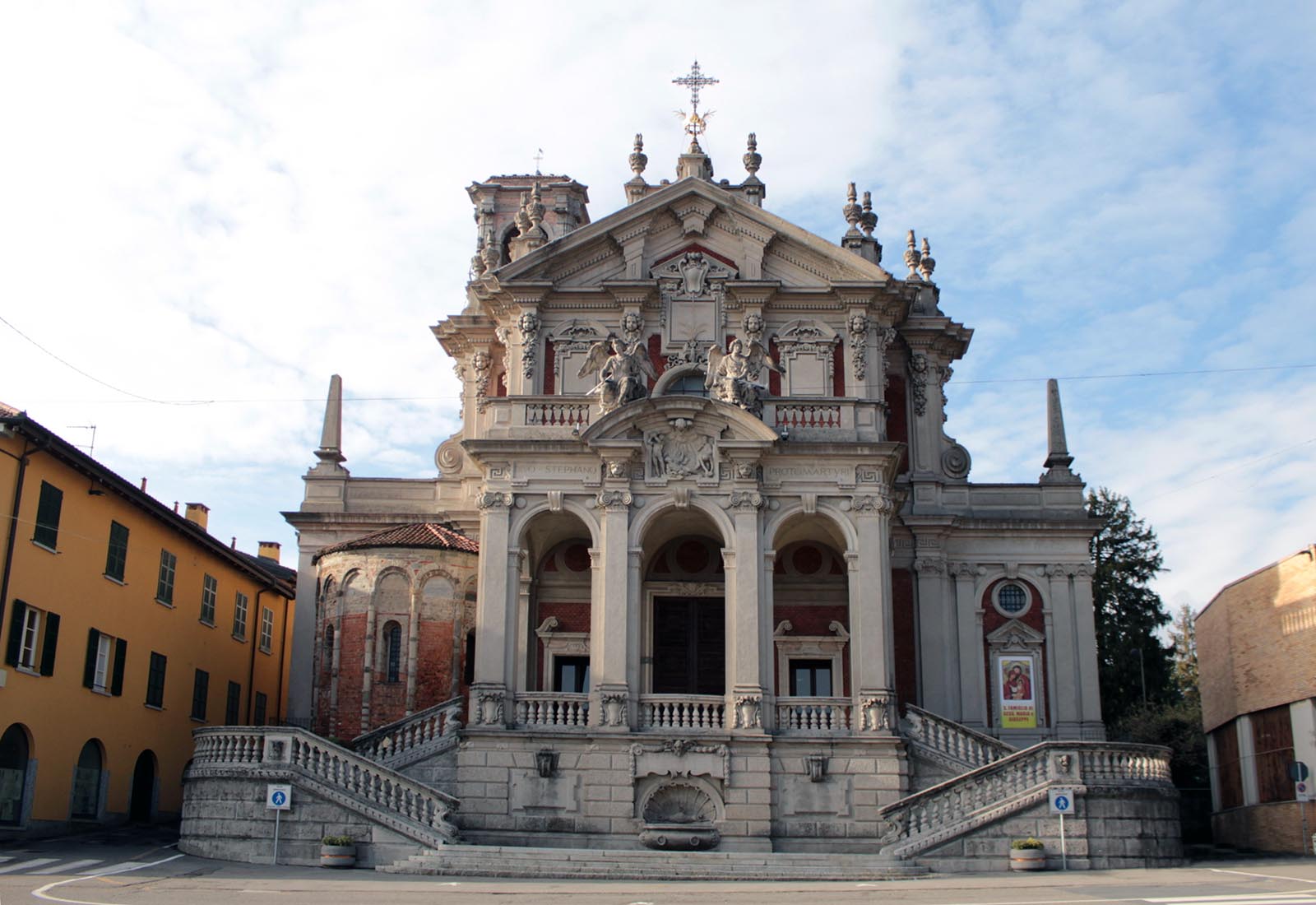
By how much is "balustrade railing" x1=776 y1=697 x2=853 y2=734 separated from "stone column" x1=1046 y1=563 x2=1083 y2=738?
8624 mm

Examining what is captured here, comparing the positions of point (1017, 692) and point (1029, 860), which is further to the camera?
point (1017, 692)

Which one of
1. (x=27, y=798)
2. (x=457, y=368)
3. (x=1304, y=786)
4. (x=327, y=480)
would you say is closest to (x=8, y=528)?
(x=27, y=798)

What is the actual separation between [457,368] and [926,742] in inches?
666

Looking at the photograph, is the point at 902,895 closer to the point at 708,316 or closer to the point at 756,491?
→ the point at 756,491

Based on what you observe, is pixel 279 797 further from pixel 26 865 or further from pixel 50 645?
pixel 50 645

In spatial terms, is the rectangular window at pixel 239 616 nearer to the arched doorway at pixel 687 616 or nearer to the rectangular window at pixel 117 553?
the rectangular window at pixel 117 553

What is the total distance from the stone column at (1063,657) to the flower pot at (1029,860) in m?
10.1

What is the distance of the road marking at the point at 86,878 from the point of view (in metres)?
18.2

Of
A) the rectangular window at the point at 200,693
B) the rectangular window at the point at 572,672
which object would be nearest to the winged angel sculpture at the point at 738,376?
the rectangular window at the point at 572,672

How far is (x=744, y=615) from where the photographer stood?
93.8ft

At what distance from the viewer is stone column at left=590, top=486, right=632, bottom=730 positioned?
27.8 metres

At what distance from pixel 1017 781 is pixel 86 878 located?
16615mm

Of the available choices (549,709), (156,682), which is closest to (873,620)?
(549,709)

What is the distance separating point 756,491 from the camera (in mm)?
29281
